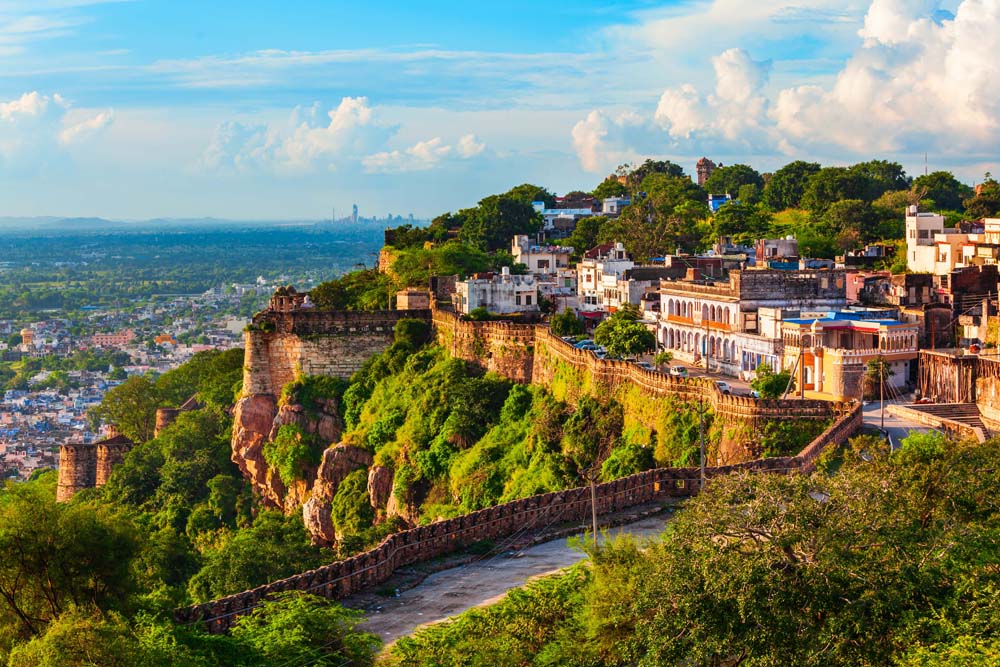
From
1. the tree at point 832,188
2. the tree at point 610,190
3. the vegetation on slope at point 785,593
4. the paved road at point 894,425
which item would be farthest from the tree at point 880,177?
the vegetation on slope at point 785,593

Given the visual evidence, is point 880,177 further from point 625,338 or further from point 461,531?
point 461,531

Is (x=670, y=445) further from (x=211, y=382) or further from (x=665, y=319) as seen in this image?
(x=211, y=382)

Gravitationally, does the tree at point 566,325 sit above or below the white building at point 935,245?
below

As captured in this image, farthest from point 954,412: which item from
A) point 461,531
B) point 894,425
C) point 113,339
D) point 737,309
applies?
point 113,339

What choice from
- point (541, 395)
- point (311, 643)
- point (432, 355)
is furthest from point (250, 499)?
point (311, 643)

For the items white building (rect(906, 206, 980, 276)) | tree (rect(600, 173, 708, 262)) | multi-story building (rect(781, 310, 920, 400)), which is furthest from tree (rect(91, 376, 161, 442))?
white building (rect(906, 206, 980, 276))

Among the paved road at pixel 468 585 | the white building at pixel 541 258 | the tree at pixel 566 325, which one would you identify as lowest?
the paved road at pixel 468 585

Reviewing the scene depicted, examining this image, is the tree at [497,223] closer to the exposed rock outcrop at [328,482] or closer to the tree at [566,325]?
the tree at [566,325]
